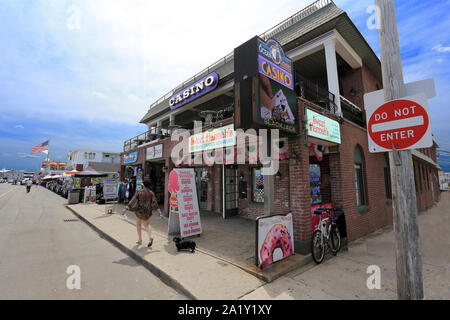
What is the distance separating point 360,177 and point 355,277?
5.26 metres

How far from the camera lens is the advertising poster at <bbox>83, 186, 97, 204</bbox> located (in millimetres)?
16266

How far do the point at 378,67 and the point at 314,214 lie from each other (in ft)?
32.0

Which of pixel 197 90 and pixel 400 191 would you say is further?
pixel 197 90

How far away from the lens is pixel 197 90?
40.3ft

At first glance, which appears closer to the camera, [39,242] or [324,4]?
[39,242]

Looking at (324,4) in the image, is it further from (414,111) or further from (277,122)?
(414,111)

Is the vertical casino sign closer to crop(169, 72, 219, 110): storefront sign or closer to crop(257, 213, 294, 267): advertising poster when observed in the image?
crop(257, 213, 294, 267): advertising poster

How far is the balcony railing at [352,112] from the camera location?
8070 millimetres

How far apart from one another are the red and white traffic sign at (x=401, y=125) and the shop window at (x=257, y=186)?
676cm

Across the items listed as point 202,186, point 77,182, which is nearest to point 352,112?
point 202,186

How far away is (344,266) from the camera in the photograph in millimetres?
4816

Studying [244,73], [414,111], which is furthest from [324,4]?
[414,111]

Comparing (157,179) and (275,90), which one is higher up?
(275,90)

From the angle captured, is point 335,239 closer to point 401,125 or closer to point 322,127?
point 322,127
